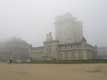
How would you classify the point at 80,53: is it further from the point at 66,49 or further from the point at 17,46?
the point at 17,46

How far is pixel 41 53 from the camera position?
14203mm

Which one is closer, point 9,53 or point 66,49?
point 66,49

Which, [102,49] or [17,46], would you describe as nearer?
[102,49]

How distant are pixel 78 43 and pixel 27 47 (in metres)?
4.16
